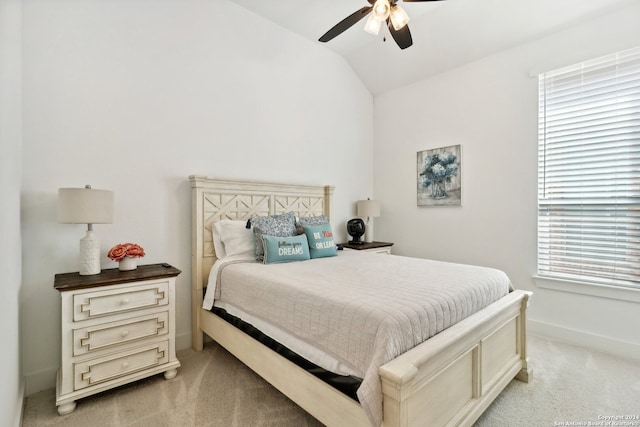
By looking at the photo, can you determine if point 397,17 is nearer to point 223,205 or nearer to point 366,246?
point 223,205

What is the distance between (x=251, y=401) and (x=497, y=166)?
3210 millimetres

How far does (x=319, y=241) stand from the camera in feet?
9.43

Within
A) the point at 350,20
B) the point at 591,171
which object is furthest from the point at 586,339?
the point at 350,20

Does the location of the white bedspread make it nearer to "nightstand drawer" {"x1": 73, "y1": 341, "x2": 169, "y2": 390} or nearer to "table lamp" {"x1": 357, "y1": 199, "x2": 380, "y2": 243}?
"nightstand drawer" {"x1": 73, "y1": 341, "x2": 169, "y2": 390}

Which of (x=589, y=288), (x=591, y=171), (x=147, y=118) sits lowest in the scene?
(x=589, y=288)

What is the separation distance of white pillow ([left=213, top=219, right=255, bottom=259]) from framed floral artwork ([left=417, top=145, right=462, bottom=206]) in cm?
233

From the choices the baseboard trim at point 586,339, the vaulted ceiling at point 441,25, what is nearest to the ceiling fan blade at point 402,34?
the vaulted ceiling at point 441,25

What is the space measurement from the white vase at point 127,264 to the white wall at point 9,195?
22.4 inches

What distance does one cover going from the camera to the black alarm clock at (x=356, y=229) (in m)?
3.95

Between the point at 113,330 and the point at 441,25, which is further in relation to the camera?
the point at 441,25

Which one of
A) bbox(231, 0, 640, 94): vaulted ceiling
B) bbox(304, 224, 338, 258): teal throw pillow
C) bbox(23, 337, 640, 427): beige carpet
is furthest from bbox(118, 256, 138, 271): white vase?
bbox(231, 0, 640, 94): vaulted ceiling

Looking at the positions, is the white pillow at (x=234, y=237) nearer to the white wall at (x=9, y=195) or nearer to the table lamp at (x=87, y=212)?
the table lamp at (x=87, y=212)

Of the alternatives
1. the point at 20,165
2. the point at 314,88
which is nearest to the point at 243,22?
the point at 314,88

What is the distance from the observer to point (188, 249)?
2.75 m
